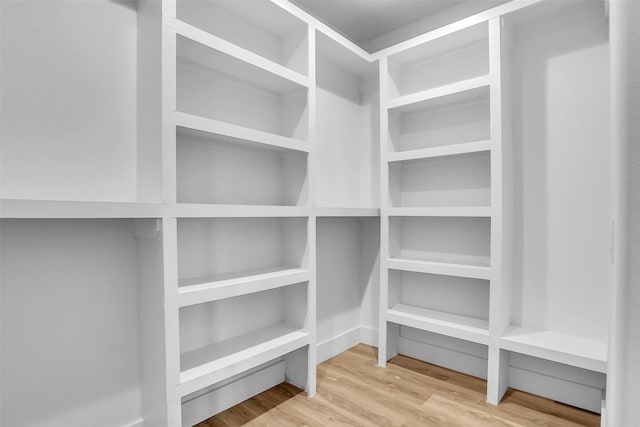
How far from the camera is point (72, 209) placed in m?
1.11

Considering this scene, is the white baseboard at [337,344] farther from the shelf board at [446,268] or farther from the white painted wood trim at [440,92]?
the white painted wood trim at [440,92]

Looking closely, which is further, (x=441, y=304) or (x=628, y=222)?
(x=441, y=304)

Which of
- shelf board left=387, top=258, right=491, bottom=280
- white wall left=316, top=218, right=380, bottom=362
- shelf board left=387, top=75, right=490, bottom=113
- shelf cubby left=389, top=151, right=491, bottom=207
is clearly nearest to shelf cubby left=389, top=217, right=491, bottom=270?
shelf board left=387, top=258, right=491, bottom=280

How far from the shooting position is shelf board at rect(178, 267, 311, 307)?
146 cm

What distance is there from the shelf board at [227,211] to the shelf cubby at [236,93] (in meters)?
Answer: 0.47

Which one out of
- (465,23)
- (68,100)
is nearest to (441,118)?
(465,23)

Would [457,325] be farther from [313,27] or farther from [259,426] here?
[313,27]

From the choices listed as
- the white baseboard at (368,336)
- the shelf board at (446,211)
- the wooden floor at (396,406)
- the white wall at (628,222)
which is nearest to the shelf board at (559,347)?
the wooden floor at (396,406)

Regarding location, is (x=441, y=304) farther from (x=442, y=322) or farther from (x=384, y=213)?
(x=384, y=213)

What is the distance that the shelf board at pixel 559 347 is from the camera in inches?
64.0

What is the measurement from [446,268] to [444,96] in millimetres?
1100

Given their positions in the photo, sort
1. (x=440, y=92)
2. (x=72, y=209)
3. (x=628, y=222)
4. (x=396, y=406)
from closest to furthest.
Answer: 1. (x=628, y=222)
2. (x=72, y=209)
3. (x=396, y=406)
4. (x=440, y=92)

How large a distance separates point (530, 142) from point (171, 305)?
2177 millimetres

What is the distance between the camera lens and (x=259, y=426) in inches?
66.6
